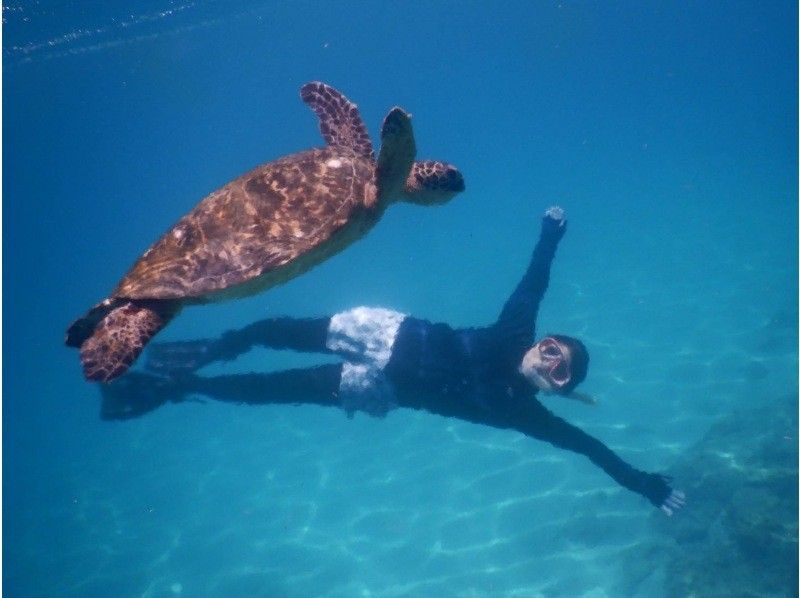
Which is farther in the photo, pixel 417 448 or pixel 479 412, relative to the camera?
pixel 417 448

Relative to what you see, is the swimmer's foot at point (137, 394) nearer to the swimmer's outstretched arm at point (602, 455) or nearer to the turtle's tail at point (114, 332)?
the turtle's tail at point (114, 332)

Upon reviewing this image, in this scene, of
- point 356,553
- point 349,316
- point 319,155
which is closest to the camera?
point 319,155

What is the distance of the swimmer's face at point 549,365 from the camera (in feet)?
22.5

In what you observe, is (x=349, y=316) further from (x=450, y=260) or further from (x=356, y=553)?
(x=450, y=260)

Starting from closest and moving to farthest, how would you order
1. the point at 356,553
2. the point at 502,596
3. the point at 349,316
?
the point at 349,316 < the point at 502,596 < the point at 356,553

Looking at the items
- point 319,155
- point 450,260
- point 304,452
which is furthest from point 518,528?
point 450,260

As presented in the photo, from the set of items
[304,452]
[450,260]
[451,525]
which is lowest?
[451,525]

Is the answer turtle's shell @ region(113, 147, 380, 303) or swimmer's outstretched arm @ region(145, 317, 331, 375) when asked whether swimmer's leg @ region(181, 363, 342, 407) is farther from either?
turtle's shell @ region(113, 147, 380, 303)

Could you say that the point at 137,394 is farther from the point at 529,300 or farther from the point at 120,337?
the point at 529,300

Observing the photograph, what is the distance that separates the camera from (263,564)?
12914mm

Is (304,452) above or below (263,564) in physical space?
above

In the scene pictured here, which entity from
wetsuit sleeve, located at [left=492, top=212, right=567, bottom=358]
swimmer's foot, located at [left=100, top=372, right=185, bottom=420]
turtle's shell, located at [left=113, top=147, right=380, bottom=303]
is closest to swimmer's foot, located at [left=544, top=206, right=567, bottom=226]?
wetsuit sleeve, located at [left=492, top=212, right=567, bottom=358]

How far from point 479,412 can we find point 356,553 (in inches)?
249

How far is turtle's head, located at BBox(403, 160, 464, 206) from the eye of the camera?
597 cm
